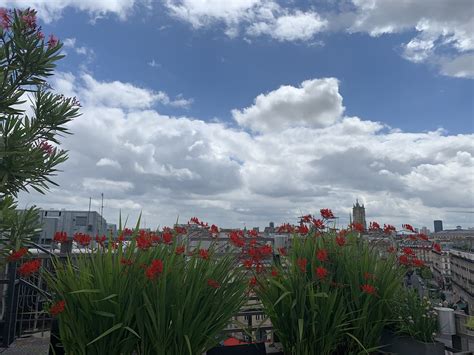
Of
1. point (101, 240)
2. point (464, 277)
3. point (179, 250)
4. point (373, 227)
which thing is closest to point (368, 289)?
point (373, 227)

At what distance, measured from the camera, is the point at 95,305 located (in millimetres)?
1925

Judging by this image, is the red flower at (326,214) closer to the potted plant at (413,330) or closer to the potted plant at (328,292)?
the potted plant at (328,292)

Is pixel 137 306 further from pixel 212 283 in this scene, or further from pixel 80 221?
pixel 80 221

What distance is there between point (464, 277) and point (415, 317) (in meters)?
97.5

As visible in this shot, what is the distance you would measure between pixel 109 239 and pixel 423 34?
764 cm

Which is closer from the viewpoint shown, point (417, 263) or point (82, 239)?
point (82, 239)

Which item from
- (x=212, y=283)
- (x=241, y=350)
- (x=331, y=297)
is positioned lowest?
(x=241, y=350)

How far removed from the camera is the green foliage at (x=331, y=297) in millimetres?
2400

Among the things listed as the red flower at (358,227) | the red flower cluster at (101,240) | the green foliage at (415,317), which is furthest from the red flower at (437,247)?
the red flower cluster at (101,240)

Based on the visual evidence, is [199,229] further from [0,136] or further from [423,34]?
[423,34]

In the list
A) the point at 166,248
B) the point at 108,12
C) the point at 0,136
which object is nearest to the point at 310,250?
the point at 166,248

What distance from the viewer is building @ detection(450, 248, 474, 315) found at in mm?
72912

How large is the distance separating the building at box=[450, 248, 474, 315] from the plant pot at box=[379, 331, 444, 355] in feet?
259

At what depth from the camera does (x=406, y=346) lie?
8.80 ft
